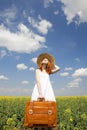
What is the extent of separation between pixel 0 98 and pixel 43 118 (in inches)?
348

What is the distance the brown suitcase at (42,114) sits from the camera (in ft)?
25.3

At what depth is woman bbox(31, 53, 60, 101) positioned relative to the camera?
8375 millimetres

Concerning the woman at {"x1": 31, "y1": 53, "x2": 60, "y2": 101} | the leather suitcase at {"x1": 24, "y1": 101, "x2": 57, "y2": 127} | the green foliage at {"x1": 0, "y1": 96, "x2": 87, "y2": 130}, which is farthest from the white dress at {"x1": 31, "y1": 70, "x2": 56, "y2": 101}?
the green foliage at {"x1": 0, "y1": 96, "x2": 87, "y2": 130}

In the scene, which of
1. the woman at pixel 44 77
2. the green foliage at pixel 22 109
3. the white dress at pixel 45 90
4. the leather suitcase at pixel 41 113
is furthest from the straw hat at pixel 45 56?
the green foliage at pixel 22 109

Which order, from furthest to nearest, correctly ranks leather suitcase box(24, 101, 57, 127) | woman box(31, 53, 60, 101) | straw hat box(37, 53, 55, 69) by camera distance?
straw hat box(37, 53, 55, 69) < woman box(31, 53, 60, 101) < leather suitcase box(24, 101, 57, 127)

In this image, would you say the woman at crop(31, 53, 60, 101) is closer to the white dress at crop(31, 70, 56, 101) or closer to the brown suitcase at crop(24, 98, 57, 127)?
the white dress at crop(31, 70, 56, 101)

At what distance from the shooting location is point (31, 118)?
7746mm

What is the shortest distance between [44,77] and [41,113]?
3.57 ft

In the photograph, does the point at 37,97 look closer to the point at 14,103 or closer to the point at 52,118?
the point at 52,118

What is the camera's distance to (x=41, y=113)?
305 inches

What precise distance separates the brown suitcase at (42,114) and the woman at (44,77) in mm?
389

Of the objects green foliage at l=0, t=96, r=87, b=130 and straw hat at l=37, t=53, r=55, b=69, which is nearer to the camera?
straw hat at l=37, t=53, r=55, b=69

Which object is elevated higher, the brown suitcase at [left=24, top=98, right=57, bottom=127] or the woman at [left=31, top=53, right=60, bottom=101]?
the woman at [left=31, top=53, right=60, bottom=101]

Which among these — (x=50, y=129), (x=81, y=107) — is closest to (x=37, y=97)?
(x=50, y=129)
